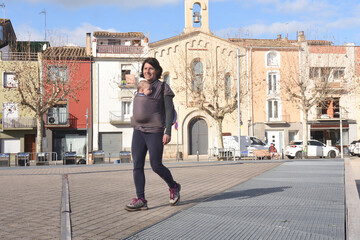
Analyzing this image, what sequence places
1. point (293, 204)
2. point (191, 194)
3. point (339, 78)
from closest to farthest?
point (293, 204)
point (191, 194)
point (339, 78)

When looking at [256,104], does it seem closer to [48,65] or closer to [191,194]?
[48,65]

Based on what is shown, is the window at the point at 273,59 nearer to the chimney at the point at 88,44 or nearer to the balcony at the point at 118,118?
the balcony at the point at 118,118

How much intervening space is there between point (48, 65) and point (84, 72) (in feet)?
17.6

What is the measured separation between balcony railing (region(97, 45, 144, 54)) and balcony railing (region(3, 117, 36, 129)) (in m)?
9.50

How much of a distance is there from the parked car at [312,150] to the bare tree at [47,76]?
18.0m

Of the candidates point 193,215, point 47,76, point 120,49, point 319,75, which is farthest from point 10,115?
point 193,215

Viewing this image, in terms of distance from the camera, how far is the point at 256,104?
43.9 meters

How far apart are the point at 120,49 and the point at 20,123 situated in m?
11.8

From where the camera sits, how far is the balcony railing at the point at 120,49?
43.1 metres

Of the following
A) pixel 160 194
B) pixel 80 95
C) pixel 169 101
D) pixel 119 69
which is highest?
pixel 119 69

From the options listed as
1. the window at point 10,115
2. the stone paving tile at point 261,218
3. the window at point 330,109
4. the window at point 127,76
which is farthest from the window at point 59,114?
the stone paving tile at point 261,218

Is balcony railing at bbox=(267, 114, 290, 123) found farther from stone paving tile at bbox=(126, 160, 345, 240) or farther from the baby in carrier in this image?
the baby in carrier

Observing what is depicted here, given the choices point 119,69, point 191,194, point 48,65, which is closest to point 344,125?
point 119,69

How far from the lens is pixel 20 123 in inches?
1582
